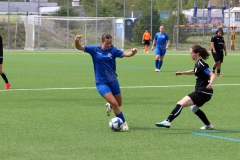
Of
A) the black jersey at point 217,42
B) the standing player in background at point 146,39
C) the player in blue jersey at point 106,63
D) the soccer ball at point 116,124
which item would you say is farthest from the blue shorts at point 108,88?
the standing player in background at point 146,39

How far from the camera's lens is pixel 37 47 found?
53375mm

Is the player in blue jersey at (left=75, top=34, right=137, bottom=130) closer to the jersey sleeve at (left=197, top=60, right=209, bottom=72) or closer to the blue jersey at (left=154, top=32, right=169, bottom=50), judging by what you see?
the jersey sleeve at (left=197, top=60, right=209, bottom=72)

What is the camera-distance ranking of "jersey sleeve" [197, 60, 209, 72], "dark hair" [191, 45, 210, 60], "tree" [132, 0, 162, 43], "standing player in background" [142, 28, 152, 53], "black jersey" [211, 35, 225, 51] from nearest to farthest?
"jersey sleeve" [197, 60, 209, 72] → "dark hair" [191, 45, 210, 60] → "black jersey" [211, 35, 225, 51] → "standing player in background" [142, 28, 152, 53] → "tree" [132, 0, 162, 43]

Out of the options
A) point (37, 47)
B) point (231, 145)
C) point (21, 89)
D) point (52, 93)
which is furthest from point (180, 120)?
point (37, 47)

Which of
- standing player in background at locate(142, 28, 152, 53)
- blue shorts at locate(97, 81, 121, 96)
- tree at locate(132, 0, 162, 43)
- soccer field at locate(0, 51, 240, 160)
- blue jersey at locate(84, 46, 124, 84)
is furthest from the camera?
tree at locate(132, 0, 162, 43)

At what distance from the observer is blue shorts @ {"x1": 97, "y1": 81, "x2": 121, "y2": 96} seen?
1077 cm

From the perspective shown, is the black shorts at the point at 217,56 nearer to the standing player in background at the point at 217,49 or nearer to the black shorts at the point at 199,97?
the standing player in background at the point at 217,49

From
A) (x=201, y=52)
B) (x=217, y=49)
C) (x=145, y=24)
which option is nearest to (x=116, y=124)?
(x=201, y=52)

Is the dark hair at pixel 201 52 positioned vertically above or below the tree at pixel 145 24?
below

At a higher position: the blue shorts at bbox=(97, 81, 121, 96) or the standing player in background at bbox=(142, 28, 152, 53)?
the standing player in background at bbox=(142, 28, 152, 53)

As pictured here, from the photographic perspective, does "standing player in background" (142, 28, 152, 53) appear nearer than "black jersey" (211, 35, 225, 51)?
No

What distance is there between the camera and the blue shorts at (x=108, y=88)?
1077cm

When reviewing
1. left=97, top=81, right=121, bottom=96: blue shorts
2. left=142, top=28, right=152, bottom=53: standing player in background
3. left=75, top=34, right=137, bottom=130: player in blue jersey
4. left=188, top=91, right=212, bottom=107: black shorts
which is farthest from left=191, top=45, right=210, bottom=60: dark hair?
left=142, top=28, right=152, bottom=53: standing player in background

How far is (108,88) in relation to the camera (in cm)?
1088
